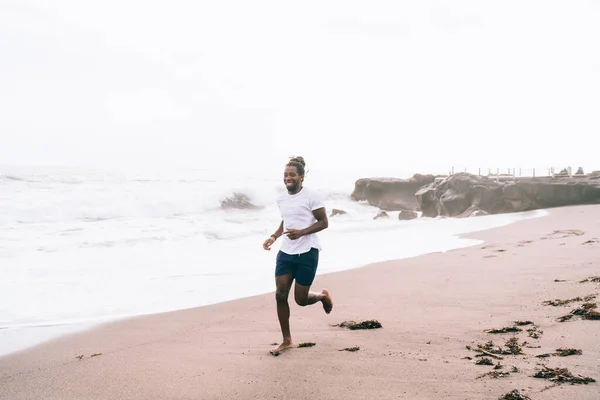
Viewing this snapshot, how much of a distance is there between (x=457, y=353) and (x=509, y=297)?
233 centimetres

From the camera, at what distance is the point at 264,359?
4461 millimetres

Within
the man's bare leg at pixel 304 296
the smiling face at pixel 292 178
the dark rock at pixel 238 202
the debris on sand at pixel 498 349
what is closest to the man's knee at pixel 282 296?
the man's bare leg at pixel 304 296

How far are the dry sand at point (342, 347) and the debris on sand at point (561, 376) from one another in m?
0.07

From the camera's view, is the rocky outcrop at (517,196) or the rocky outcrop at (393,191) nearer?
the rocky outcrop at (517,196)

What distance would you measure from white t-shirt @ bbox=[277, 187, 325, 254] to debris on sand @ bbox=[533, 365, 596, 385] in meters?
2.00

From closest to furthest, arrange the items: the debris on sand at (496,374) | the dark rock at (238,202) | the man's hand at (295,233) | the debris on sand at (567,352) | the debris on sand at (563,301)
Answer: the debris on sand at (496,374) < the debris on sand at (567,352) < the man's hand at (295,233) < the debris on sand at (563,301) < the dark rock at (238,202)

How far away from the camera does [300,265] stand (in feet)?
15.9

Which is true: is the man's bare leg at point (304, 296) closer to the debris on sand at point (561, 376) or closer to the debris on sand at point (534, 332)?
the debris on sand at point (534, 332)

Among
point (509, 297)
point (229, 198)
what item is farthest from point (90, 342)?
point (229, 198)

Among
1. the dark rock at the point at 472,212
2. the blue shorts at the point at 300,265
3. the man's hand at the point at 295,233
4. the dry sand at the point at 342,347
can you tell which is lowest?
the dark rock at the point at 472,212

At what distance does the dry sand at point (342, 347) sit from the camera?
3689 mm

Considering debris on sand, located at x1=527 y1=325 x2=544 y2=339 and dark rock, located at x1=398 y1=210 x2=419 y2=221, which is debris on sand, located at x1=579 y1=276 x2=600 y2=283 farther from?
dark rock, located at x1=398 y1=210 x2=419 y2=221

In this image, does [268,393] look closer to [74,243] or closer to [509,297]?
[509,297]

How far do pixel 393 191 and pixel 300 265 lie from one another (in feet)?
103
